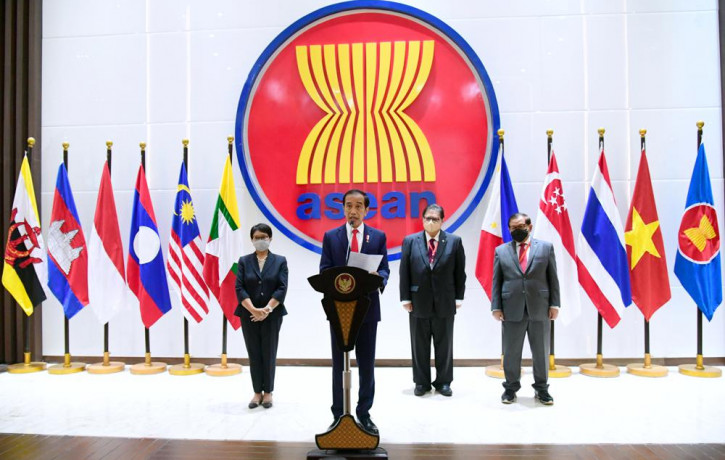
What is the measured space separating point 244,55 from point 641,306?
447cm

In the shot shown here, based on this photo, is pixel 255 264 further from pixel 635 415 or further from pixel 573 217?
pixel 573 217

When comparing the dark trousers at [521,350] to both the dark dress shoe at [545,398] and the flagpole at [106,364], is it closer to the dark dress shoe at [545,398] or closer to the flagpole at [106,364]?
the dark dress shoe at [545,398]

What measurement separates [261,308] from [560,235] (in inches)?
106

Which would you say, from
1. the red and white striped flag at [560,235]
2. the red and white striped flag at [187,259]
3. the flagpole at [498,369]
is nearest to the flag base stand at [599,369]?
the red and white striped flag at [560,235]

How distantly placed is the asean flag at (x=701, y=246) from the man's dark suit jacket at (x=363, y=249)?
10.4ft

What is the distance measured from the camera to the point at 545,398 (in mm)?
3717

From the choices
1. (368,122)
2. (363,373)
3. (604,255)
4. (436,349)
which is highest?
(368,122)

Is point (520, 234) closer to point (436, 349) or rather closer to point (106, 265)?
point (436, 349)

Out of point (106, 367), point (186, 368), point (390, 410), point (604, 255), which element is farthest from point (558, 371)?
point (106, 367)

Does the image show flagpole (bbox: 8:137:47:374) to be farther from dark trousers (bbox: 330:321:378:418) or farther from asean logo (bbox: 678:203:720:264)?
asean logo (bbox: 678:203:720:264)

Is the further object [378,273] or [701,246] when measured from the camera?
[701,246]

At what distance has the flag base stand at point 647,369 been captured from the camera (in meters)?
4.55

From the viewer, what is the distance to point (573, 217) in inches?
198

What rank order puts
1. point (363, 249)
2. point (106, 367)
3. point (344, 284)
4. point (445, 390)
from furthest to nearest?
point (106, 367), point (445, 390), point (363, 249), point (344, 284)
